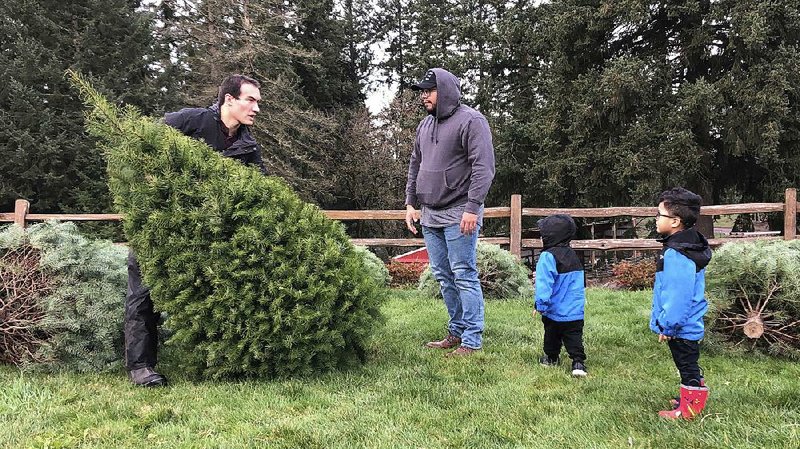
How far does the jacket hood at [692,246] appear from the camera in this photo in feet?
9.01

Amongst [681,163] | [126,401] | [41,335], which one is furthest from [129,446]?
[681,163]

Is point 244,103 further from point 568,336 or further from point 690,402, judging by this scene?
point 690,402

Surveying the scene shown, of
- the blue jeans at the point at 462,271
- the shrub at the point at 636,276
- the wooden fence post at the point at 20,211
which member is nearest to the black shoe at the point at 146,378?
the blue jeans at the point at 462,271

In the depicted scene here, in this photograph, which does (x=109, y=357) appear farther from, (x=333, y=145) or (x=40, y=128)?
(x=333, y=145)

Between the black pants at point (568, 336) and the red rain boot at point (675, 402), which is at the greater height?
the black pants at point (568, 336)

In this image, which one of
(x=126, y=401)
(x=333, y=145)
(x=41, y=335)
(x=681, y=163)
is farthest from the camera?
(x=333, y=145)

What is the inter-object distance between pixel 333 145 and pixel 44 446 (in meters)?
21.2

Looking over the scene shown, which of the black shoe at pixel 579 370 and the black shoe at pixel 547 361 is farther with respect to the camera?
the black shoe at pixel 547 361

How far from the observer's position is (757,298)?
4.12 metres

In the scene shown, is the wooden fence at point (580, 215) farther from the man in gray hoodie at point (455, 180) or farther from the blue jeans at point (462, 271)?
the man in gray hoodie at point (455, 180)

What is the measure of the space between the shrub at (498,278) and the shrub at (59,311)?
4572mm

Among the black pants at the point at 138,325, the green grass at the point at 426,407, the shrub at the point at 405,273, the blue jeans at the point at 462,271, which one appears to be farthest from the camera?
the shrub at the point at 405,273

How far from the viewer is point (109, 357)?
3646 millimetres

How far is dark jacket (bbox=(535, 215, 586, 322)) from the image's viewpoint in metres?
3.53
